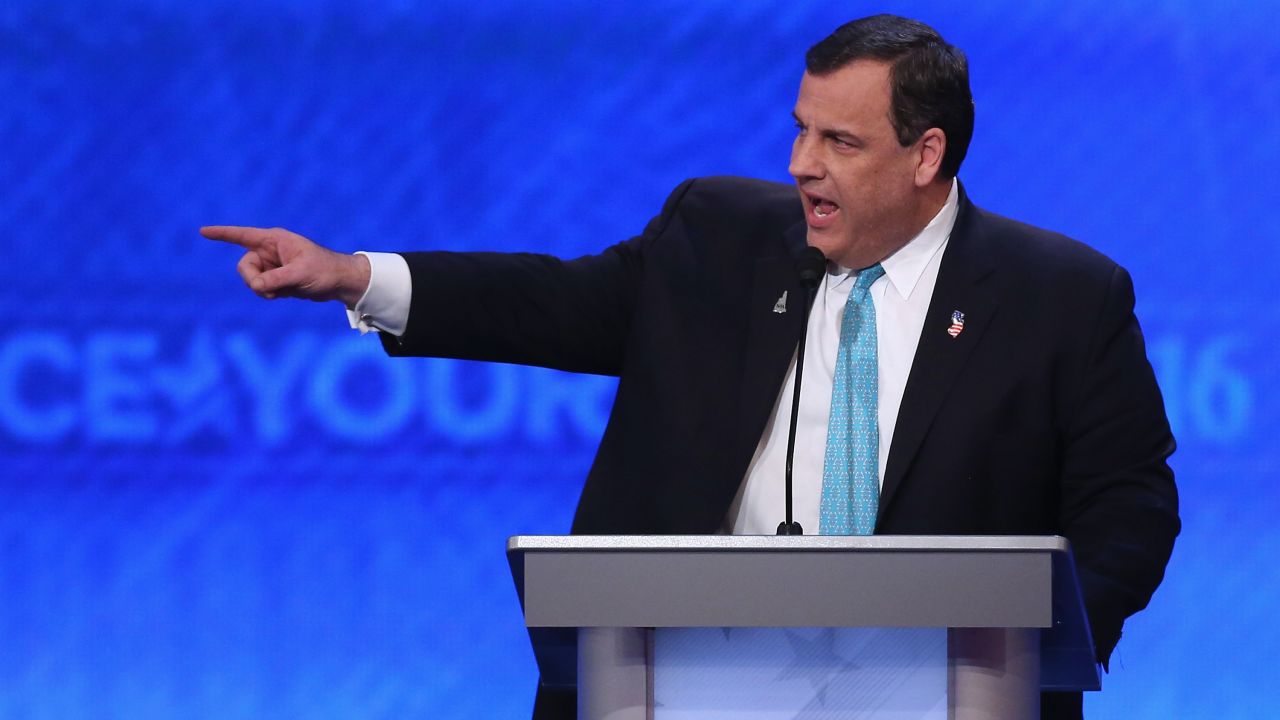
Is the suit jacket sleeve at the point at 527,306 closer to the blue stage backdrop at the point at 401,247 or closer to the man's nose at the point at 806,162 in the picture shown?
the man's nose at the point at 806,162

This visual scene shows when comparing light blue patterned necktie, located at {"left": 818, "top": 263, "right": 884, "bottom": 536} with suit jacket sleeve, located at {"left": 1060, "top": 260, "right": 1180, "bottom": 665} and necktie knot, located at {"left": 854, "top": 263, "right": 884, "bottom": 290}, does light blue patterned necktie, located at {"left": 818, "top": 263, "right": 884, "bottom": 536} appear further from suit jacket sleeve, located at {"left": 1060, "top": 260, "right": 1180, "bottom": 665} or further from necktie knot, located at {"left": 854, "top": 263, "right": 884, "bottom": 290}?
suit jacket sleeve, located at {"left": 1060, "top": 260, "right": 1180, "bottom": 665}

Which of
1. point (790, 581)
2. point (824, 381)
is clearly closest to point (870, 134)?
point (824, 381)

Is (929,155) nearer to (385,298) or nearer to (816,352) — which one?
(816,352)

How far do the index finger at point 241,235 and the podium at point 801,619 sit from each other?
27.1 inches

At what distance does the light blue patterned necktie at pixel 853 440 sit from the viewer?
2033 mm

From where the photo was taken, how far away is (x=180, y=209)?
133 inches

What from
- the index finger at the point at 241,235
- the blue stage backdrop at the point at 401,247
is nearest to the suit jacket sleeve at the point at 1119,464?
the index finger at the point at 241,235

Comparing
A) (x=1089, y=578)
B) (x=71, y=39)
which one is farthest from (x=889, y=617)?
(x=71, y=39)

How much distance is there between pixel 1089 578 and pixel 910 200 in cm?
60

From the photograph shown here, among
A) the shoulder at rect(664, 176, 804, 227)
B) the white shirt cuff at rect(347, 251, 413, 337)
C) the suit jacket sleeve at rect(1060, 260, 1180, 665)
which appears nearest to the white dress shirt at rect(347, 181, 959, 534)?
the white shirt cuff at rect(347, 251, 413, 337)

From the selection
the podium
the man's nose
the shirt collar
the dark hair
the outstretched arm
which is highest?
the dark hair

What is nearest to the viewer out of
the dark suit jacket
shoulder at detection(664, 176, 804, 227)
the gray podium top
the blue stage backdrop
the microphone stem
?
the gray podium top

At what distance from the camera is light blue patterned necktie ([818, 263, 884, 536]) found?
6.67 ft

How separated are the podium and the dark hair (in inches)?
39.7
